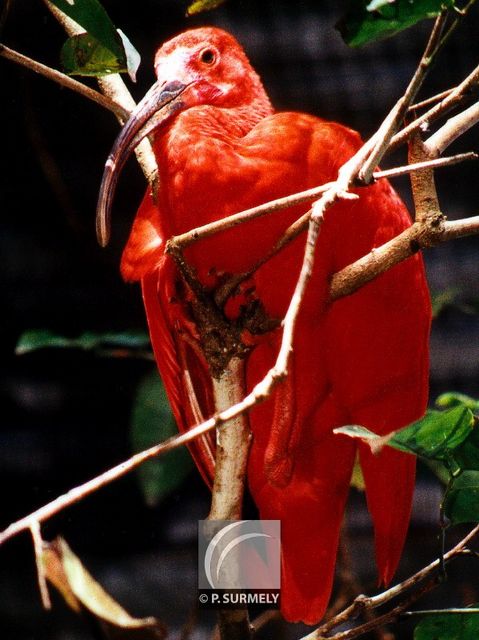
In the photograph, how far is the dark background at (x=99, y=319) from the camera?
1.41 m

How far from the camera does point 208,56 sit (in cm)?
107

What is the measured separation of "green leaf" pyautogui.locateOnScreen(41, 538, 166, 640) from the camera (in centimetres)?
109

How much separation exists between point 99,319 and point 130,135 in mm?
625

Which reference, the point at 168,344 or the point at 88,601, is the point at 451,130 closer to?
the point at 168,344

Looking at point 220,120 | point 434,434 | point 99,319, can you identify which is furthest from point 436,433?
point 99,319

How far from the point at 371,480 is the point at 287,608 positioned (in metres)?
0.20

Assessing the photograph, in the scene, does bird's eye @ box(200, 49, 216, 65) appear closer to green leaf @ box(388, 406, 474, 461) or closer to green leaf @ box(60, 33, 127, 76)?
green leaf @ box(60, 33, 127, 76)

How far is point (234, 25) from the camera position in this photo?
1305 mm

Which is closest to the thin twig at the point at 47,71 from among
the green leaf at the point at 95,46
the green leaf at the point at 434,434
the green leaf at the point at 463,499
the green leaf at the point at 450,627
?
the green leaf at the point at 95,46

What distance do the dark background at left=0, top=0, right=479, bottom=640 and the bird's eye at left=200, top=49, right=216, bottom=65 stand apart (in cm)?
29

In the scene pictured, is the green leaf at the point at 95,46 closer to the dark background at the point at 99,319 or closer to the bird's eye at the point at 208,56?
the bird's eye at the point at 208,56

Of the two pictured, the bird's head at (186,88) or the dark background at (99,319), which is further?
the dark background at (99,319)

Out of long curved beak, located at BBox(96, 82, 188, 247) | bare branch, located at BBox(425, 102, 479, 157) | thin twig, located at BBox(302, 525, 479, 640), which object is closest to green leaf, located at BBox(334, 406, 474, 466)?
thin twig, located at BBox(302, 525, 479, 640)

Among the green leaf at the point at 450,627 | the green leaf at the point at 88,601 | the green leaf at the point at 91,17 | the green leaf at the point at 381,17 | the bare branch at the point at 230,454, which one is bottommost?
the green leaf at the point at 450,627
